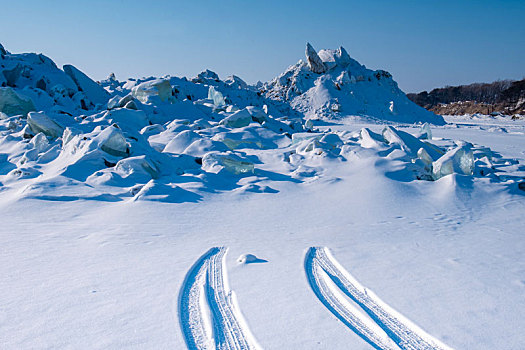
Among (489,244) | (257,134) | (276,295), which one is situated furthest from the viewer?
(257,134)

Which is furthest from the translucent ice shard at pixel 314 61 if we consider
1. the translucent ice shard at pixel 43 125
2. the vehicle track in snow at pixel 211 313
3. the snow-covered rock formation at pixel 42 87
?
the vehicle track in snow at pixel 211 313

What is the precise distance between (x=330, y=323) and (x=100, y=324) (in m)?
1.03

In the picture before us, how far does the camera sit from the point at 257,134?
26.5ft

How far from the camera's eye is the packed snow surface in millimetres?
1561

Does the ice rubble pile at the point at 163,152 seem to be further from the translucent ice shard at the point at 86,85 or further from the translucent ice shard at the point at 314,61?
the translucent ice shard at the point at 314,61

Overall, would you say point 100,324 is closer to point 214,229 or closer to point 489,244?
point 214,229

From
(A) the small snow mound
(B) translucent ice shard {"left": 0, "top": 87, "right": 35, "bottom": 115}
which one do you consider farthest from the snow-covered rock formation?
(A) the small snow mound

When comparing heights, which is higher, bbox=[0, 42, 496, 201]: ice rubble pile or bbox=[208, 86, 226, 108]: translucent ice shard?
bbox=[208, 86, 226, 108]: translucent ice shard

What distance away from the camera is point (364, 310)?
1723mm

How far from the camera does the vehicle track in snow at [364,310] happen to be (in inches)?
59.2

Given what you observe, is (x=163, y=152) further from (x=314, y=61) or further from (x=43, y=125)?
(x=314, y=61)

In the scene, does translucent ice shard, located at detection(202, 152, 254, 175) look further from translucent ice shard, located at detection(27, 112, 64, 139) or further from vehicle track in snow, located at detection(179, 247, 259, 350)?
translucent ice shard, located at detection(27, 112, 64, 139)

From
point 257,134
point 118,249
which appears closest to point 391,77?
point 257,134

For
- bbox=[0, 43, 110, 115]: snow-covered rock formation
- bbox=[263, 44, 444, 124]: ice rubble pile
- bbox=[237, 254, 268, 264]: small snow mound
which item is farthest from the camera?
bbox=[263, 44, 444, 124]: ice rubble pile
